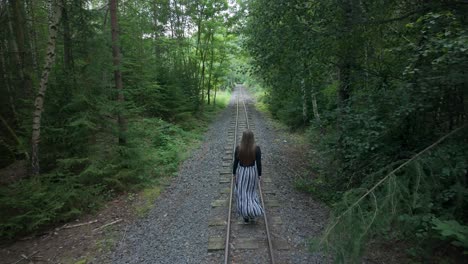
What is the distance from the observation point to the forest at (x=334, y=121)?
3.24 metres

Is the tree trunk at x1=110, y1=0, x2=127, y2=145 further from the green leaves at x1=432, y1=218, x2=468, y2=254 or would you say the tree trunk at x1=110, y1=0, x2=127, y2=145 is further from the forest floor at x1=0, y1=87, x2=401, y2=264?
the green leaves at x1=432, y1=218, x2=468, y2=254

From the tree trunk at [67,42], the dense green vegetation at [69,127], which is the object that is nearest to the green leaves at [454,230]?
the dense green vegetation at [69,127]

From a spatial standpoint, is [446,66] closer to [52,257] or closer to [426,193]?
[426,193]

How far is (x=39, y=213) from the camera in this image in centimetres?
515

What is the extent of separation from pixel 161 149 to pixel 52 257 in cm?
601

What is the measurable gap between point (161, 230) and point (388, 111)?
4.85 meters

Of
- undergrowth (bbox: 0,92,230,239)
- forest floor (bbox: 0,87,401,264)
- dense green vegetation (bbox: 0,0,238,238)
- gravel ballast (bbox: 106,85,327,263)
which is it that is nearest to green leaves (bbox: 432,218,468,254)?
forest floor (bbox: 0,87,401,264)

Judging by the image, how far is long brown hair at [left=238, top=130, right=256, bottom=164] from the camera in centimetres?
504

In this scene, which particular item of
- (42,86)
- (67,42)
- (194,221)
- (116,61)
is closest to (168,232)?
(194,221)

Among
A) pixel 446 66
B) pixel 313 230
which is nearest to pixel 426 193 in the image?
pixel 446 66

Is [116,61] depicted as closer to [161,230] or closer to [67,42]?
[67,42]

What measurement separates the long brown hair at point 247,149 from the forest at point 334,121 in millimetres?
1772

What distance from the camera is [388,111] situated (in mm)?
4406

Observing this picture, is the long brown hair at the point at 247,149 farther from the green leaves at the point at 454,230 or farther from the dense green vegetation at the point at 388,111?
the green leaves at the point at 454,230
